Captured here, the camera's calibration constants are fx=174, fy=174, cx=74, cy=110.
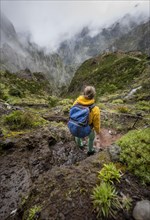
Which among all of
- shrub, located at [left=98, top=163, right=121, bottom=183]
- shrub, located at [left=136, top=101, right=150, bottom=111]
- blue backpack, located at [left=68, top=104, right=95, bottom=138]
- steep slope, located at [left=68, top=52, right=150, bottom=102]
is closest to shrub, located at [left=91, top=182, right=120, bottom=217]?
shrub, located at [left=98, top=163, right=121, bottom=183]

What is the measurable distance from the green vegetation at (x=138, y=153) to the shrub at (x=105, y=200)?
0.91 meters

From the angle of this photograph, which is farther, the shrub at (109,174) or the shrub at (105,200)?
the shrub at (109,174)

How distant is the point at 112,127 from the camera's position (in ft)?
32.3

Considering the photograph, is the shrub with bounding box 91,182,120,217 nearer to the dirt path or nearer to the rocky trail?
the rocky trail

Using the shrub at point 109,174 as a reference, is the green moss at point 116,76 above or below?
above

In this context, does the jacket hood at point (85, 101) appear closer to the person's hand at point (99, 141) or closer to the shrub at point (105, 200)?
the shrub at point (105, 200)

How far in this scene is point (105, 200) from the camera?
3086 millimetres

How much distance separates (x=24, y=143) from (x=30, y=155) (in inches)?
22.5

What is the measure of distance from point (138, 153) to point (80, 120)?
1695 millimetres

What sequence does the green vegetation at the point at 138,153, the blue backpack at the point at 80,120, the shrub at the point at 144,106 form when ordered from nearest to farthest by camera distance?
the green vegetation at the point at 138,153 → the blue backpack at the point at 80,120 → the shrub at the point at 144,106

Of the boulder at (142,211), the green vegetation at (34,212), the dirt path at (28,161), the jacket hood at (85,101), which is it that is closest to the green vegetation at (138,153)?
the boulder at (142,211)

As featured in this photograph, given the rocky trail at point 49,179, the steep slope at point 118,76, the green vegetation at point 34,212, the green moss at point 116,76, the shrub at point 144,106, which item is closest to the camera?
the green vegetation at point 34,212

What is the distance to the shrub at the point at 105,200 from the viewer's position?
3034mm

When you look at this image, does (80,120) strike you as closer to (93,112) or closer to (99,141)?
(93,112)
